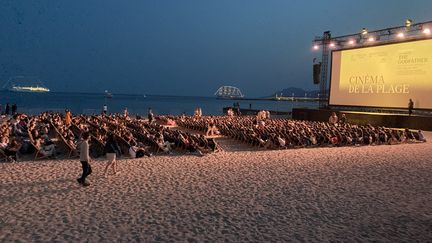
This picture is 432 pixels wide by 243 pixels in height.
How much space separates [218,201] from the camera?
7.50 meters

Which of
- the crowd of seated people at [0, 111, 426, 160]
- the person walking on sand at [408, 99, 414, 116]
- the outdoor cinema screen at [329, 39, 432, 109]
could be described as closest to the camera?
the crowd of seated people at [0, 111, 426, 160]

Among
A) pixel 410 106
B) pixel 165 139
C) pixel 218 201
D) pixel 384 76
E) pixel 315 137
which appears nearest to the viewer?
pixel 218 201

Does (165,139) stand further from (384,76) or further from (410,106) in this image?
(384,76)

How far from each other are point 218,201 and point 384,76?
23.1 m

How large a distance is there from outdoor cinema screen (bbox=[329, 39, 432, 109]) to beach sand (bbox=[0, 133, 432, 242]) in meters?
14.1

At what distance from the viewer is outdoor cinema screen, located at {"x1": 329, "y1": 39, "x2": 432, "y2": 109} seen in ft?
79.4

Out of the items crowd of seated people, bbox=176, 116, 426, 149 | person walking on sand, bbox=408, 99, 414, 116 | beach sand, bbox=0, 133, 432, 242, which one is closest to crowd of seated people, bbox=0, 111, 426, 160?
crowd of seated people, bbox=176, 116, 426, 149

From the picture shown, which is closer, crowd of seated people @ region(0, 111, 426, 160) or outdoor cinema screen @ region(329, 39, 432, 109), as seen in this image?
crowd of seated people @ region(0, 111, 426, 160)

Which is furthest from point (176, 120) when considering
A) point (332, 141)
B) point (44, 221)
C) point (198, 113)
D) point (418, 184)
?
point (44, 221)

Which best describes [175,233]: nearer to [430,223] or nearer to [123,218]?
[123,218]

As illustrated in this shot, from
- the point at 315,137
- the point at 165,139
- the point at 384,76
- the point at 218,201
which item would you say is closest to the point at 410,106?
the point at 384,76

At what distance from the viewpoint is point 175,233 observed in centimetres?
568

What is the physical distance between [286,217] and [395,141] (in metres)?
13.8

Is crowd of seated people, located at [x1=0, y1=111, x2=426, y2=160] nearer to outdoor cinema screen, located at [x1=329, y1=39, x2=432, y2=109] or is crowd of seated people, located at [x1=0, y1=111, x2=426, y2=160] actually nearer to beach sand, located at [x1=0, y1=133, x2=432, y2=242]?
beach sand, located at [x1=0, y1=133, x2=432, y2=242]
